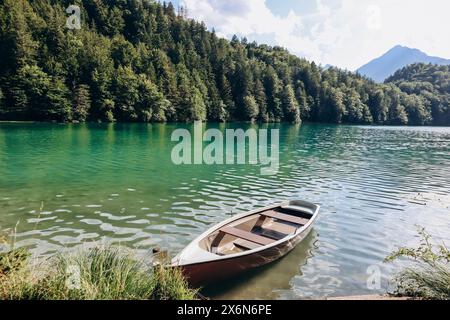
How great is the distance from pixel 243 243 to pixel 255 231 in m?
2.01

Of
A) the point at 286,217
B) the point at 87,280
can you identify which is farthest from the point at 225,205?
the point at 87,280

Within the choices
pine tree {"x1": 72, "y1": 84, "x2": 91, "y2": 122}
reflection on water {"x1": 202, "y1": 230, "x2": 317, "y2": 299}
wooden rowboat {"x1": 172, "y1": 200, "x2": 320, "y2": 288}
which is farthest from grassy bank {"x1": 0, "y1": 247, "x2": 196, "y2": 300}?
pine tree {"x1": 72, "y1": 84, "x2": 91, "y2": 122}

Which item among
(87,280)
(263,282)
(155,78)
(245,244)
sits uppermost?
(155,78)

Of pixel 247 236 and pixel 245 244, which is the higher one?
pixel 247 236

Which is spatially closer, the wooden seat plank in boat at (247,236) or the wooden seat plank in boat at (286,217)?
the wooden seat plank in boat at (247,236)

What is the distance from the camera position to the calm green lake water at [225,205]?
40.7 ft

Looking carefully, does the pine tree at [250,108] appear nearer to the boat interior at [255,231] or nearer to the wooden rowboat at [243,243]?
the wooden rowboat at [243,243]

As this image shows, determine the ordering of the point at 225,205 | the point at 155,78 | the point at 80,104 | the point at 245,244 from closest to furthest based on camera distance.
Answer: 1. the point at 245,244
2. the point at 225,205
3. the point at 80,104
4. the point at 155,78

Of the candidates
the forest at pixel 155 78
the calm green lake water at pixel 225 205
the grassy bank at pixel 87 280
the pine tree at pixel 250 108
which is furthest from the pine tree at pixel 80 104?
the grassy bank at pixel 87 280

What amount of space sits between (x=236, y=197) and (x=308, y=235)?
6.42 m

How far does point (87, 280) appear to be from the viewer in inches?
259

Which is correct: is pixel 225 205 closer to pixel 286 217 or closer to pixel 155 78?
pixel 286 217

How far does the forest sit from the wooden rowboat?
261 ft

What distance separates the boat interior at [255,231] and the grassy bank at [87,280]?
4135mm
